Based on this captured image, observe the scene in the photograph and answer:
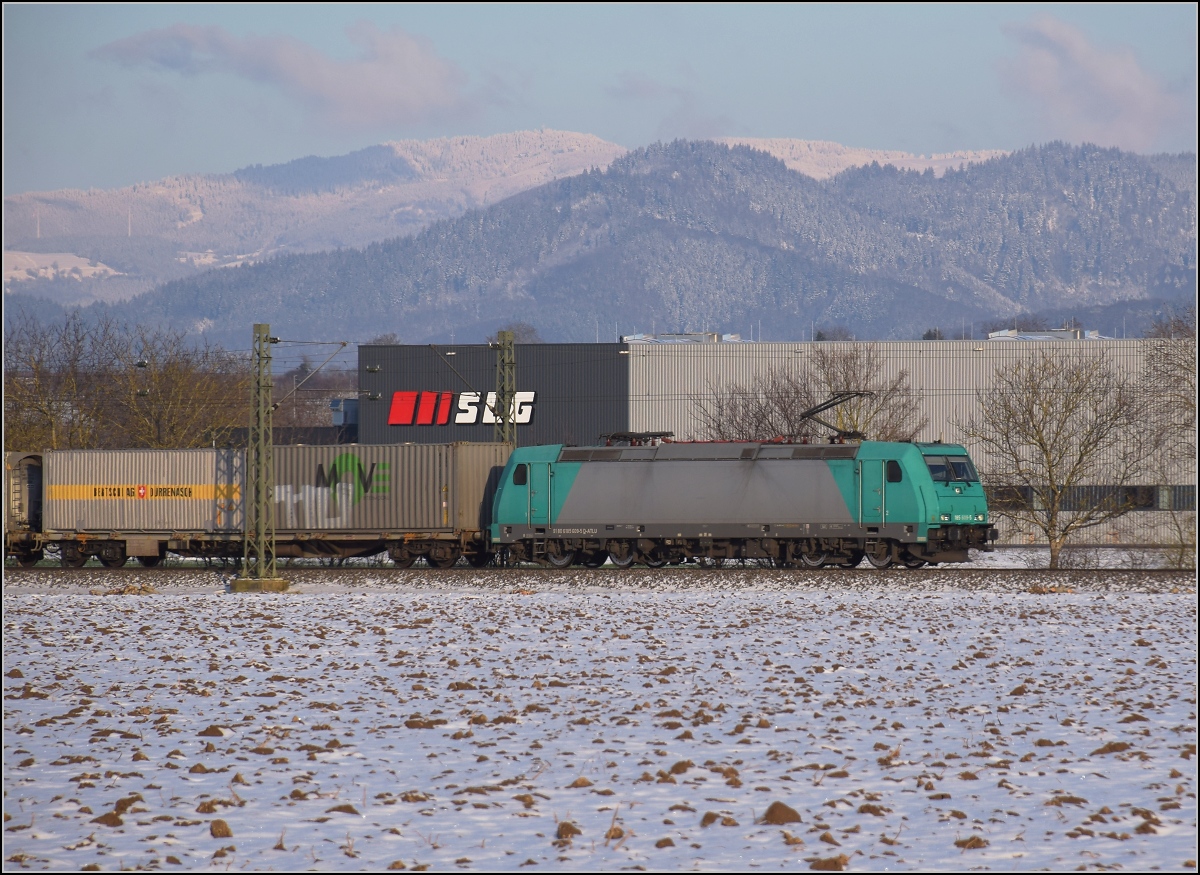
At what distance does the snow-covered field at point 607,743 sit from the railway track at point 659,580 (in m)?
6.35

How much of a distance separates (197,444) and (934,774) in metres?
47.0

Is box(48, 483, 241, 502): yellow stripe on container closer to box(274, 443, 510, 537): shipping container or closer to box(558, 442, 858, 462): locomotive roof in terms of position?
box(274, 443, 510, 537): shipping container

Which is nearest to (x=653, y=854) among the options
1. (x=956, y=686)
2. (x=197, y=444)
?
(x=956, y=686)

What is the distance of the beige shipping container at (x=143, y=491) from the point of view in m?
36.3

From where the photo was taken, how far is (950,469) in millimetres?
32438

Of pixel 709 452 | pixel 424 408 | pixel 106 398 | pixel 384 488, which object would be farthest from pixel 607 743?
pixel 424 408

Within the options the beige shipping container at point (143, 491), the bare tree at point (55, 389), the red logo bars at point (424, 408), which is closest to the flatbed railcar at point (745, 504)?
the beige shipping container at point (143, 491)

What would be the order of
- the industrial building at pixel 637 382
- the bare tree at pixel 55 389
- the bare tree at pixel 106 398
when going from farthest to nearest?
the industrial building at pixel 637 382 → the bare tree at pixel 106 398 → the bare tree at pixel 55 389

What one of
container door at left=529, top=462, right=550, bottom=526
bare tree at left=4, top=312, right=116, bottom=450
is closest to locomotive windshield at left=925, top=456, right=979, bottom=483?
container door at left=529, top=462, right=550, bottom=526

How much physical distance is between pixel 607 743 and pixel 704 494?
21.6 m

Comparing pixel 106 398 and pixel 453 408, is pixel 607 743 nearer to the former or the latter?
pixel 106 398

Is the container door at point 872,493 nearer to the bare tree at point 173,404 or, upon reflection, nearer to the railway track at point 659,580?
the railway track at point 659,580

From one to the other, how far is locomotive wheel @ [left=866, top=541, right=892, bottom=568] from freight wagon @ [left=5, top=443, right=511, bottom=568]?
1107 cm

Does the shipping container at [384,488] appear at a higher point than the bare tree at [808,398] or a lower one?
lower
